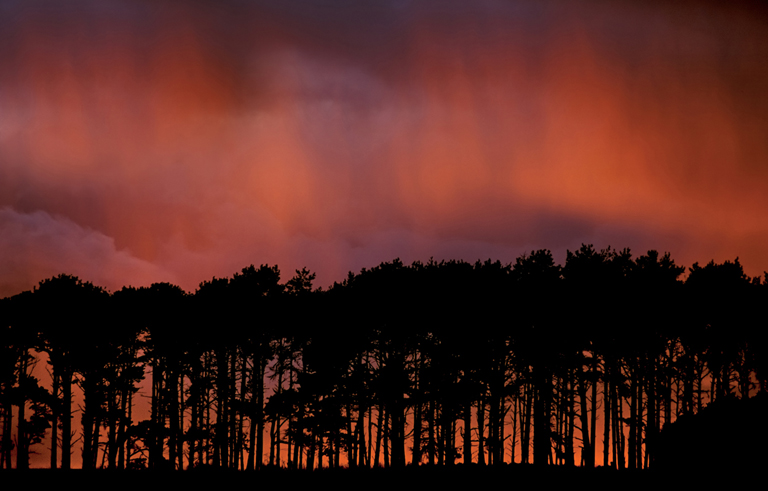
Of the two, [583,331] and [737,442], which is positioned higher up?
[583,331]

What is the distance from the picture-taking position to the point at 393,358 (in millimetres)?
44969

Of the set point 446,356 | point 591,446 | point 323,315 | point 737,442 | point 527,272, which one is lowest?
point 591,446

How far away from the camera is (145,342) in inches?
1921

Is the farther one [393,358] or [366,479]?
[393,358]

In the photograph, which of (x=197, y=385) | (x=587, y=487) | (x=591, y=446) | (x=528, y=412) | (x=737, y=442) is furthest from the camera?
(x=197, y=385)

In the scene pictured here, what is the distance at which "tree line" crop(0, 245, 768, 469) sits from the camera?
137 feet

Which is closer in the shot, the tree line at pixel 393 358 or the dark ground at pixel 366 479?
the dark ground at pixel 366 479

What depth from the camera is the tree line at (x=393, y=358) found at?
4181cm

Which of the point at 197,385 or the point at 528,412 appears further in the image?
the point at 197,385

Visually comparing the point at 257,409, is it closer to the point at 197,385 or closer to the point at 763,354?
the point at 197,385

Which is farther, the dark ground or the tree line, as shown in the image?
the tree line

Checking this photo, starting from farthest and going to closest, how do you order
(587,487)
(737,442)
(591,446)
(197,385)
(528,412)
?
(197,385), (528,412), (591,446), (587,487), (737,442)

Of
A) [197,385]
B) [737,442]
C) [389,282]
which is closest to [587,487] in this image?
[737,442]

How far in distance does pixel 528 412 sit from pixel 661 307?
37.3 ft
